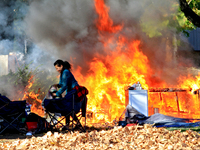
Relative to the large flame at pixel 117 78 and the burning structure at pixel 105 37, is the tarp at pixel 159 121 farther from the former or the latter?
the burning structure at pixel 105 37

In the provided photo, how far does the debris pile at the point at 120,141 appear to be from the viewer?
3.60 m

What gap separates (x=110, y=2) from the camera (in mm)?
9547

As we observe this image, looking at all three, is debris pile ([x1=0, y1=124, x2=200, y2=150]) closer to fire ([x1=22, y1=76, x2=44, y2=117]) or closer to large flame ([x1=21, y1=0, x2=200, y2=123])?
large flame ([x1=21, y1=0, x2=200, y2=123])

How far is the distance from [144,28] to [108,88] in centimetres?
307

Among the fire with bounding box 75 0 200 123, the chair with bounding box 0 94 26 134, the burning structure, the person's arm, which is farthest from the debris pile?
the burning structure

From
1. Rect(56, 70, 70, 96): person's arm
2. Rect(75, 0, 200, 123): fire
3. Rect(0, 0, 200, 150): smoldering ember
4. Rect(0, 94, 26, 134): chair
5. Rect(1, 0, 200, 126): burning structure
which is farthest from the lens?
Rect(1, 0, 200, 126): burning structure

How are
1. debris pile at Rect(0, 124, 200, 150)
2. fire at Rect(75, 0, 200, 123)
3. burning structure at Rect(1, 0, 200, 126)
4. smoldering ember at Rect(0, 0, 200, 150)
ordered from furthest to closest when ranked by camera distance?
burning structure at Rect(1, 0, 200, 126) < fire at Rect(75, 0, 200, 123) < smoldering ember at Rect(0, 0, 200, 150) < debris pile at Rect(0, 124, 200, 150)

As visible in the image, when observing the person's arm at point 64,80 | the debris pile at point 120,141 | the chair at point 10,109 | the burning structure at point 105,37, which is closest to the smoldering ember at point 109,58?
the burning structure at point 105,37

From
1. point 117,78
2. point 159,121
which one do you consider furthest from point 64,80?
point 117,78

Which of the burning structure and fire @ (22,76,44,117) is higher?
the burning structure

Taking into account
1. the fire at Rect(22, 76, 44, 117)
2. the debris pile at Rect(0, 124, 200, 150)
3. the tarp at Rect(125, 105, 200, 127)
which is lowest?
the debris pile at Rect(0, 124, 200, 150)

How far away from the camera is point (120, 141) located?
388cm

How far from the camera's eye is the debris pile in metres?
3.60

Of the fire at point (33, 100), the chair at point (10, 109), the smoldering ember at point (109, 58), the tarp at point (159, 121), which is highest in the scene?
the smoldering ember at point (109, 58)
